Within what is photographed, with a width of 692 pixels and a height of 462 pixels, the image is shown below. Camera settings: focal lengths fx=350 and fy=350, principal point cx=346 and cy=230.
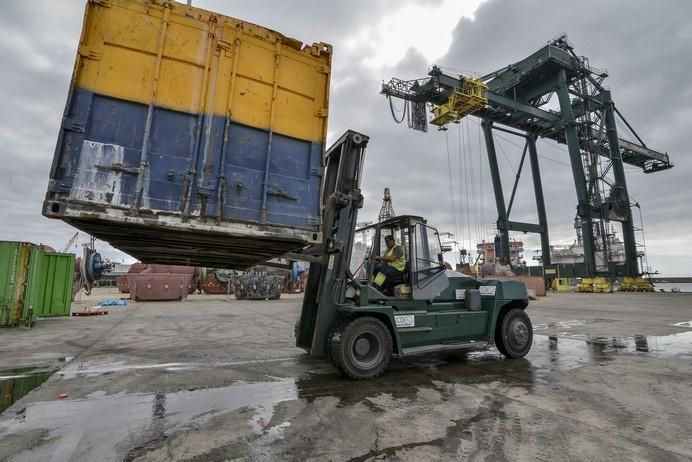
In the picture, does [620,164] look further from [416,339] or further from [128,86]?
[128,86]

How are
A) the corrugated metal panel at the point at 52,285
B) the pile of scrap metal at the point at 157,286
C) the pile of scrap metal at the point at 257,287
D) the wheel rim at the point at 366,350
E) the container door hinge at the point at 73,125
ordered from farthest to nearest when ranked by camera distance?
the pile of scrap metal at the point at 257,287 < the pile of scrap metal at the point at 157,286 < the corrugated metal panel at the point at 52,285 < the wheel rim at the point at 366,350 < the container door hinge at the point at 73,125

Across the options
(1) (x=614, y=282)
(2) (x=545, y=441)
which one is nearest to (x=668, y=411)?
(2) (x=545, y=441)

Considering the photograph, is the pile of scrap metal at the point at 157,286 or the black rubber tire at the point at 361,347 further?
the pile of scrap metal at the point at 157,286

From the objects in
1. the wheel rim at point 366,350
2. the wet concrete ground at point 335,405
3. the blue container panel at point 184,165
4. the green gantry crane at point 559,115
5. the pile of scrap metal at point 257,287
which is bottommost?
the wet concrete ground at point 335,405

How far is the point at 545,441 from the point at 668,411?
71.1 inches

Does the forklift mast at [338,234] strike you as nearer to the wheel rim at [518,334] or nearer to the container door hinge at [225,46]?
the container door hinge at [225,46]

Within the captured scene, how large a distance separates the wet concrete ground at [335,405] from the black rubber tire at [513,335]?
0.25 metres

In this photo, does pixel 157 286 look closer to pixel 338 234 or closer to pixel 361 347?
pixel 338 234

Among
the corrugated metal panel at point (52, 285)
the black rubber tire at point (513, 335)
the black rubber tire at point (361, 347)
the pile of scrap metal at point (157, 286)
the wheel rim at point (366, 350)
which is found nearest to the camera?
the black rubber tire at point (361, 347)

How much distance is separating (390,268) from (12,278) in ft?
32.0

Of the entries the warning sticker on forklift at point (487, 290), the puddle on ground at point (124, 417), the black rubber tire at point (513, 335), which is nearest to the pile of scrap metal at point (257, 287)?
the warning sticker on forklift at point (487, 290)

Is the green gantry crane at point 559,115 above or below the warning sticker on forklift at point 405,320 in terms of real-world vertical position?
above

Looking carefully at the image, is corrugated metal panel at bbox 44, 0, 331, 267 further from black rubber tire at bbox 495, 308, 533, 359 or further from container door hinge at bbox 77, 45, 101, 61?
black rubber tire at bbox 495, 308, 533, 359

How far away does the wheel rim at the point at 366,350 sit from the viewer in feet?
15.5
